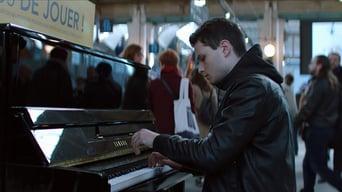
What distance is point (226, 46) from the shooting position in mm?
1465

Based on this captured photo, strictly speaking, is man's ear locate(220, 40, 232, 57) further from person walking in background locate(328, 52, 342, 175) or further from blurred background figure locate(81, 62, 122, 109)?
person walking in background locate(328, 52, 342, 175)

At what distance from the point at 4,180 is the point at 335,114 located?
3361 millimetres

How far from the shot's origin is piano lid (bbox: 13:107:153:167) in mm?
1751

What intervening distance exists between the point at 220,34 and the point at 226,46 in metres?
0.05

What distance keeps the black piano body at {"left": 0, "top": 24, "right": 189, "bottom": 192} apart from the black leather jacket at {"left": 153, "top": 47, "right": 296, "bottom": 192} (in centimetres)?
39

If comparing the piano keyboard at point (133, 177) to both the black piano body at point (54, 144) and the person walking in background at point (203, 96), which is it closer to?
the black piano body at point (54, 144)

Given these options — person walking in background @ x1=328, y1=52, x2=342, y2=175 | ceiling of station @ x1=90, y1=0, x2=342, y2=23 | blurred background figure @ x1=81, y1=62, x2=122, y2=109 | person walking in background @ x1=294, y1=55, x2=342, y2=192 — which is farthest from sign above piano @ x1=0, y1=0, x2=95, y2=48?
ceiling of station @ x1=90, y1=0, x2=342, y2=23

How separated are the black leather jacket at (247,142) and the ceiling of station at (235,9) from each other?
36.7 ft

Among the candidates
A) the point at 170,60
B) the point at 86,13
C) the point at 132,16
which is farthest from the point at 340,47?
the point at 86,13

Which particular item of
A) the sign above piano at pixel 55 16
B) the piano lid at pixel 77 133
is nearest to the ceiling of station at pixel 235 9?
the sign above piano at pixel 55 16

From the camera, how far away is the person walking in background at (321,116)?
4.07 m

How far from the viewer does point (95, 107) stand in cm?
242

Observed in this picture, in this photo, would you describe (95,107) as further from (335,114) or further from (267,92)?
(335,114)

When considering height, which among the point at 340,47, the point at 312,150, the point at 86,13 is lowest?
the point at 312,150
